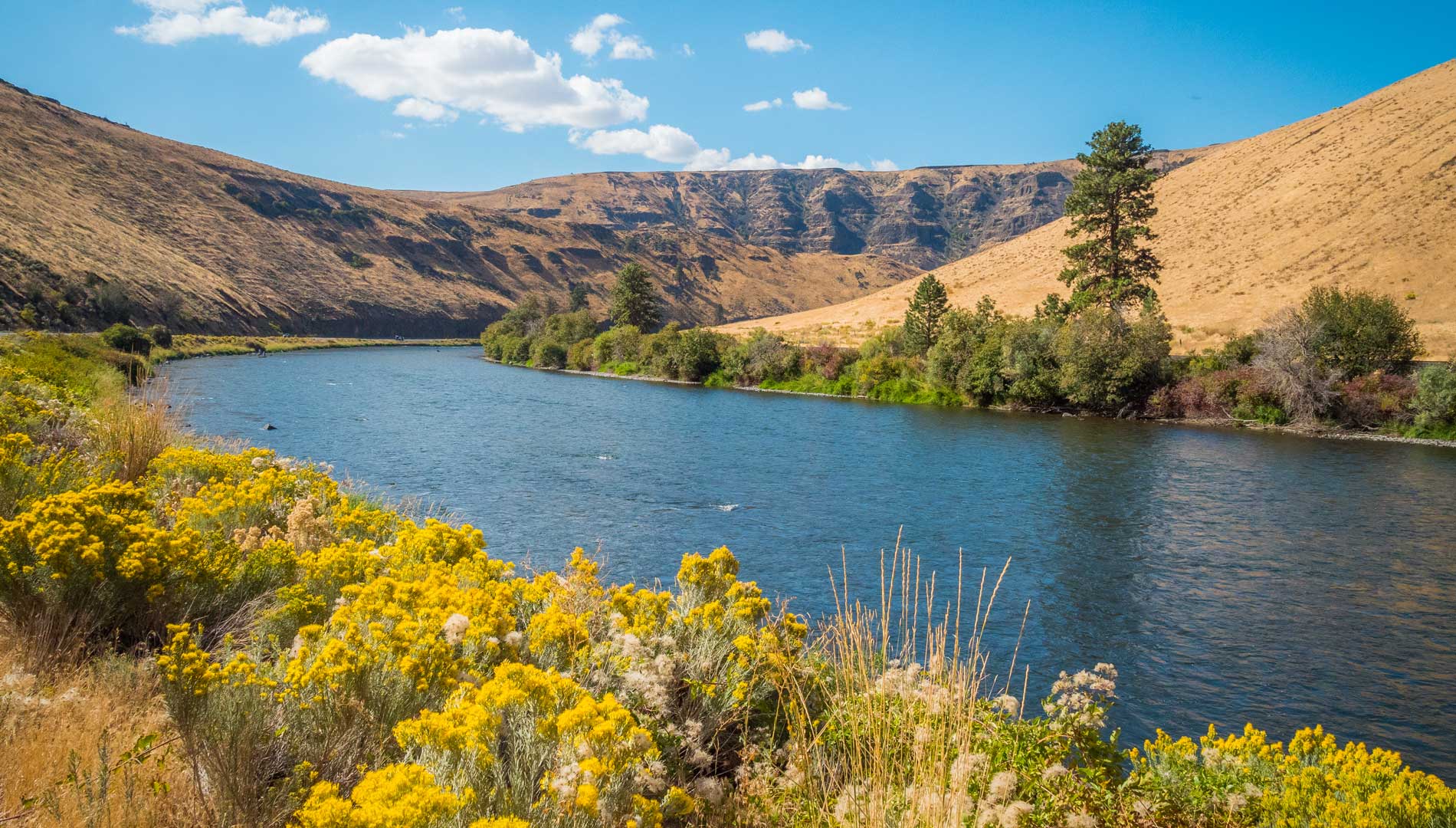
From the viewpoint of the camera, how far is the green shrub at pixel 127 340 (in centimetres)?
5356

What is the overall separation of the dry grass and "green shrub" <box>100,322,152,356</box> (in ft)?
188

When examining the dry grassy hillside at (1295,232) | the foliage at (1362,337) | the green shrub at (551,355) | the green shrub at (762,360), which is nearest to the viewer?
the foliage at (1362,337)

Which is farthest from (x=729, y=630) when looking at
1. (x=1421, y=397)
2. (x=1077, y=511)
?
(x=1421, y=397)

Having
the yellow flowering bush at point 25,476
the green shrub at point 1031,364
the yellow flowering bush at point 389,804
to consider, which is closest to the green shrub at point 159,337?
the green shrub at point 1031,364

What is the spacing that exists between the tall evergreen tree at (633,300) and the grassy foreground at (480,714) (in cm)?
7372

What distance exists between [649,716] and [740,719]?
114 cm

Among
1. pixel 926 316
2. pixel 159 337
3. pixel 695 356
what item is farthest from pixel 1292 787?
pixel 159 337

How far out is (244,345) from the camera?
83312 millimetres

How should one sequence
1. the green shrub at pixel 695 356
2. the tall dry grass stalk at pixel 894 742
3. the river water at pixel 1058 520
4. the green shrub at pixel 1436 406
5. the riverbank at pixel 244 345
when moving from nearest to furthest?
the tall dry grass stalk at pixel 894 742, the river water at pixel 1058 520, the green shrub at pixel 1436 406, the green shrub at pixel 695 356, the riverbank at pixel 244 345

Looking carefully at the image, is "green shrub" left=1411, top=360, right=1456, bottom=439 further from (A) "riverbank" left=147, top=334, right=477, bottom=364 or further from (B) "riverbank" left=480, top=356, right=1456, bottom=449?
(A) "riverbank" left=147, top=334, right=477, bottom=364

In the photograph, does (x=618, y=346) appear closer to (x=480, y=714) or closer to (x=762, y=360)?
(x=762, y=360)

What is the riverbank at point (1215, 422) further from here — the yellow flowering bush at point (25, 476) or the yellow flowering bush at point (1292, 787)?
the yellow flowering bush at point (25, 476)

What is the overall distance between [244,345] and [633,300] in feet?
130

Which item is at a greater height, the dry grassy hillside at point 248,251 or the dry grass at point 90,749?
the dry grassy hillside at point 248,251
